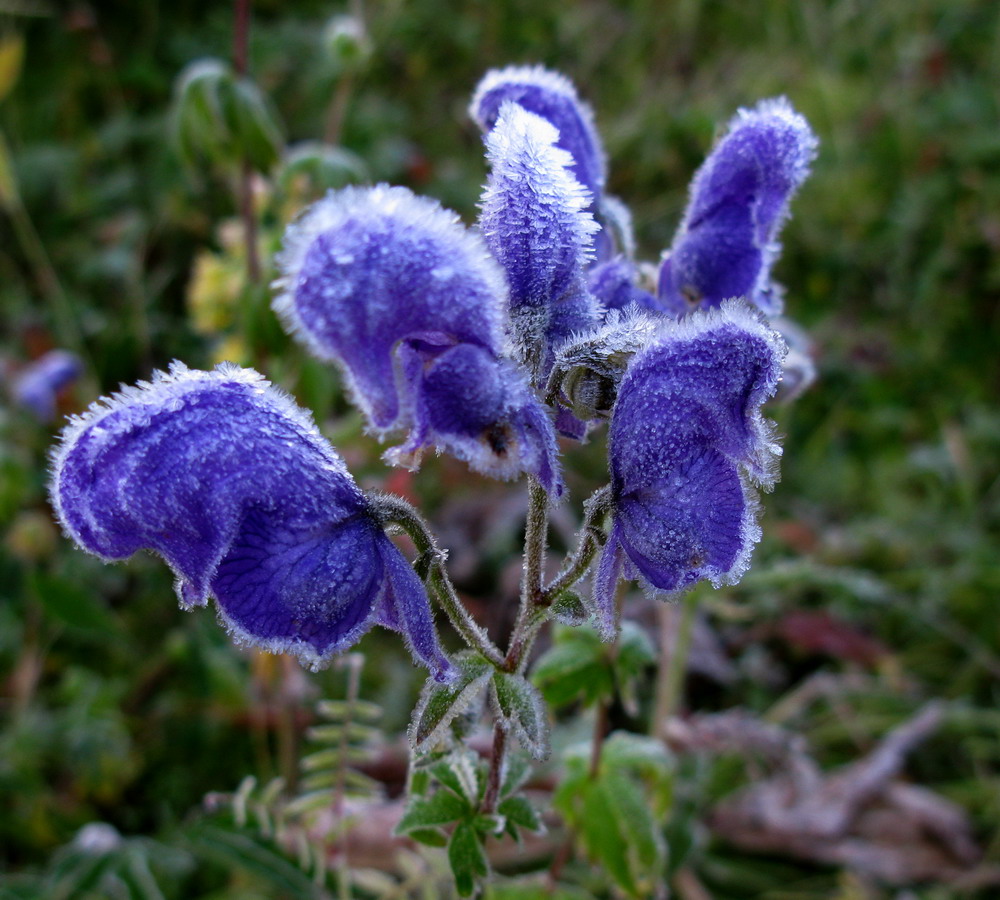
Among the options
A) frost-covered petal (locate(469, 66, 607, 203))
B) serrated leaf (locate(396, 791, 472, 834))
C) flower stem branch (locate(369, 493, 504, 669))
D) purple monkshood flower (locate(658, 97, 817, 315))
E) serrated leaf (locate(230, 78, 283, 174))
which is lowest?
serrated leaf (locate(396, 791, 472, 834))

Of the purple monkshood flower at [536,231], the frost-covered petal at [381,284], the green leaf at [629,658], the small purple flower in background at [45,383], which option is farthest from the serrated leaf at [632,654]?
the small purple flower in background at [45,383]

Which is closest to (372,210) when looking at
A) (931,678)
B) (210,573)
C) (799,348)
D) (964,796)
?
(210,573)

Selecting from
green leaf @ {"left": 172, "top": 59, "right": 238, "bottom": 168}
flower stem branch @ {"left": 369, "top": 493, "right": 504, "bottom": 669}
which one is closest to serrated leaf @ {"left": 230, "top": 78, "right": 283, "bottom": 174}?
green leaf @ {"left": 172, "top": 59, "right": 238, "bottom": 168}

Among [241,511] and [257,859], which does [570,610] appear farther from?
[257,859]

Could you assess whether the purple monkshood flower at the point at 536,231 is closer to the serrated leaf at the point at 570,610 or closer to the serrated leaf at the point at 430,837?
the serrated leaf at the point at 570,610

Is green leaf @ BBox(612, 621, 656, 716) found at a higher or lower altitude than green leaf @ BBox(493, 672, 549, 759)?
higher

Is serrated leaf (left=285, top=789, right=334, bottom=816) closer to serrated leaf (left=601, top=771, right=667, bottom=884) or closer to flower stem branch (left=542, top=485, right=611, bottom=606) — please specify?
serrated leaf (left=601, top=771, right=667, bottom=884)
